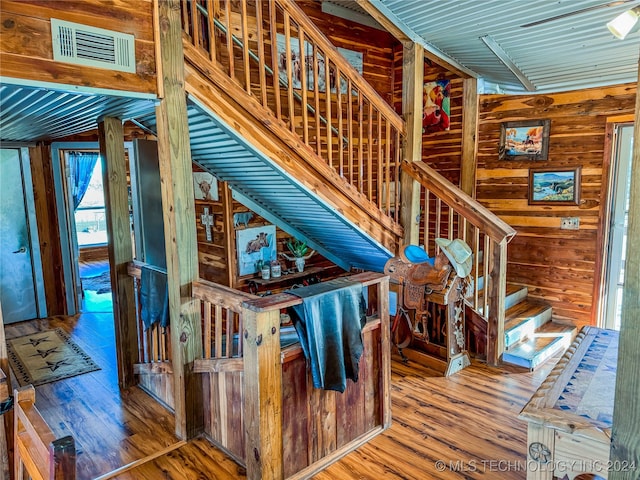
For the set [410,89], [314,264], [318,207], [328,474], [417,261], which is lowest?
[328,474]

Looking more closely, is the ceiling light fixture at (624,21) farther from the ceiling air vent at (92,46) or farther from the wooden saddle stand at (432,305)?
the ceiling air vent at (92,46)

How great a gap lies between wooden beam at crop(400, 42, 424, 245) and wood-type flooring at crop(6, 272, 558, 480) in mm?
1310

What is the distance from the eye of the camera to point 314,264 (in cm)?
542

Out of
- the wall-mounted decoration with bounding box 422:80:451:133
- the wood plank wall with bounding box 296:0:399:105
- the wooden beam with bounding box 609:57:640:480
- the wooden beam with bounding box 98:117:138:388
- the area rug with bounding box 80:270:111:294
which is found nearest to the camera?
the wooden beam with bounding box 609:57:640:480

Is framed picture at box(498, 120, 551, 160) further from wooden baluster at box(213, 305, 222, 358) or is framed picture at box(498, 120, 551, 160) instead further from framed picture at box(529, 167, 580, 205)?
wooden baluster at box(213, 305, 222, 358)

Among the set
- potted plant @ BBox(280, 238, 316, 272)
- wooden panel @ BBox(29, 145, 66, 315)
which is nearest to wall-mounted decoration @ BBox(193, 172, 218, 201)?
potted plant @ BBox(280, 238, 316, 272)

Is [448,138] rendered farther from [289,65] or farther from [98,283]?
[98,283]

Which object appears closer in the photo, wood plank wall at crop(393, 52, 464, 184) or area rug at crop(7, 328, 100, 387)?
area rug at crop(7, 328, 100, 387)

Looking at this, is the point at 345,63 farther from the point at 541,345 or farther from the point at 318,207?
the point at 541,345

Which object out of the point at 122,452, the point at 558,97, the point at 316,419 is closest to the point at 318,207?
the point at 316,419

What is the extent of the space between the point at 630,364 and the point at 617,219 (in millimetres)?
3963

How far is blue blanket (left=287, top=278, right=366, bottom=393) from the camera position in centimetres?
232

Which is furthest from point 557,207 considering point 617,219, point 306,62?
point 306,62

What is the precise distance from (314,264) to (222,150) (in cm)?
243
